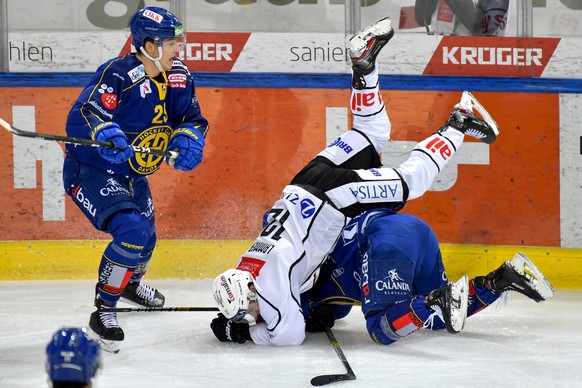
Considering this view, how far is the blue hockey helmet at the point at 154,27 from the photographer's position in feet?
12.3

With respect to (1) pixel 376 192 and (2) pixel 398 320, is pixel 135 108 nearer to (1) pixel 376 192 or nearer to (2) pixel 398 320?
(1) pixel 376 192

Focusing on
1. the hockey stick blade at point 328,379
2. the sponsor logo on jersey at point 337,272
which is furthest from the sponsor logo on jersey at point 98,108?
the hockey stick blade at point 328,379

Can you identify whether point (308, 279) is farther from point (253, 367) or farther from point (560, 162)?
point (560, 162)

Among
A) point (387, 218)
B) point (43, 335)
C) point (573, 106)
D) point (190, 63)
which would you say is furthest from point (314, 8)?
point (43, 335)

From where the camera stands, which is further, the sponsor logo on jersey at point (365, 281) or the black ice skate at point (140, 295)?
the black ice skate at point (140, 295)

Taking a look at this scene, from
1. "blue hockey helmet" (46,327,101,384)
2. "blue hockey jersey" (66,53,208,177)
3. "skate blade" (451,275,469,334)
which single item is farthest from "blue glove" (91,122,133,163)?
"blue hockey helmet" (46,327,101,384)

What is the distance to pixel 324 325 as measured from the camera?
374 cm

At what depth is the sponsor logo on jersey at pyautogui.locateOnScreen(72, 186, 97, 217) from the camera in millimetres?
3689

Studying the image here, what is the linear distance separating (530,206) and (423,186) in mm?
1417

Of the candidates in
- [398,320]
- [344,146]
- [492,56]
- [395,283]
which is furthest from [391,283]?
[492,56]

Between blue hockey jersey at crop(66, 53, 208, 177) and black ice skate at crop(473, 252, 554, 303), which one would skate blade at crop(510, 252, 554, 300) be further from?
blue hockey jersey at crop(66, 53, 208, 177)

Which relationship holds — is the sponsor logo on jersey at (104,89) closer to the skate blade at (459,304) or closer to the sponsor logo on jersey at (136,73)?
the sponsor logo on jersey at (136,73)

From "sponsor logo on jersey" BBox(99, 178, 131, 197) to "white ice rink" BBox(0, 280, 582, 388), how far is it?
57 cm

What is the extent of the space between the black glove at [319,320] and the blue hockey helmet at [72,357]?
8.18ft
